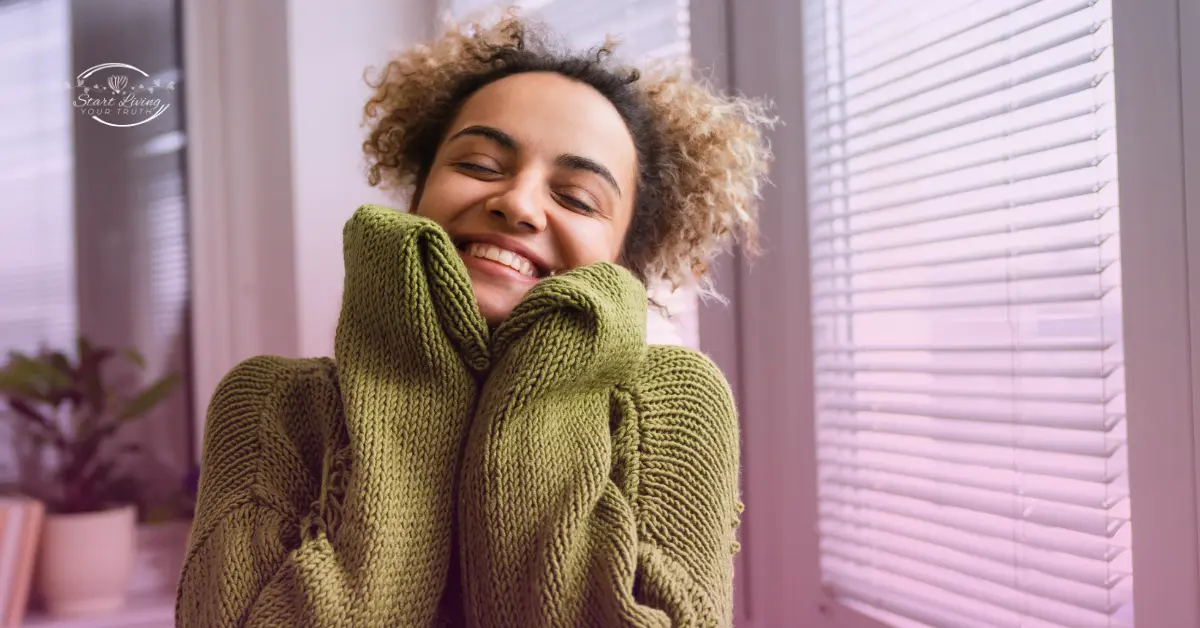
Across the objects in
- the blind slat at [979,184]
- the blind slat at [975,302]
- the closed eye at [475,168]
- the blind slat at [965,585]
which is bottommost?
the blind slat at [965,585]

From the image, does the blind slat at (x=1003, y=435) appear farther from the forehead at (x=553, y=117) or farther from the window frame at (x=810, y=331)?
the forehead at (x=553, y=117)

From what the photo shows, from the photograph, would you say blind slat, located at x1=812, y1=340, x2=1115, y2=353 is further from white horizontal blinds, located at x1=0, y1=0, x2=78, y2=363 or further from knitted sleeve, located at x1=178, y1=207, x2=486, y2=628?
white horizontal blinds, located at x1=0, y1=0, x2=78, y2=363

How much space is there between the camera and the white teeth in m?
0.72

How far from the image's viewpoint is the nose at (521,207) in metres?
0.70

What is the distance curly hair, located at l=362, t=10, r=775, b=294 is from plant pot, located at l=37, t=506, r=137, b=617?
87 centimetres

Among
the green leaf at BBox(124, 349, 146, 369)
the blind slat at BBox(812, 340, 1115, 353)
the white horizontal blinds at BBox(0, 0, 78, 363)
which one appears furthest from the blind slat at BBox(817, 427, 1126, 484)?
the white horizontal blinds at BBox(0, 0, 78, 363)

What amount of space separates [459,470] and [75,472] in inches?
46.1

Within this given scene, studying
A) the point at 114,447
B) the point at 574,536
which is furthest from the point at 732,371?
the point at 114,447

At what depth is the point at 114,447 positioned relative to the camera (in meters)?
1.59

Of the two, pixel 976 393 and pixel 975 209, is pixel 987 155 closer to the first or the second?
pixel 975 209

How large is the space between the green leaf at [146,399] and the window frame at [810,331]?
1.03 meters

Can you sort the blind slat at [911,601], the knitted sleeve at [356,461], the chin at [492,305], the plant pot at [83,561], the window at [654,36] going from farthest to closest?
the plant pot at [83,561] < the window at [654,36] < the blind slat at [911,601] < the chin at [492,305] < the knitted sleeve at [356,461]

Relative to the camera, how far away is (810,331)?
3.65 feet

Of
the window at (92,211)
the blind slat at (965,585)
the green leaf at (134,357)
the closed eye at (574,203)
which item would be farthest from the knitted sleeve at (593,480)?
the window at (92,211)
